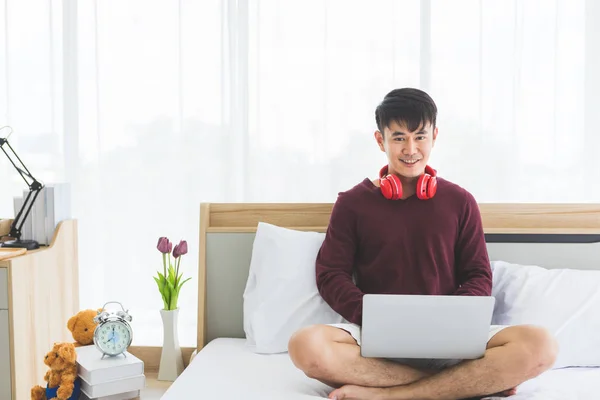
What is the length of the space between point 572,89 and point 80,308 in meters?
2.44

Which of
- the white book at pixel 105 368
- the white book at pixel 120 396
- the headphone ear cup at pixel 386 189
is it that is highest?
the headphone ear cup at pixel 386 189

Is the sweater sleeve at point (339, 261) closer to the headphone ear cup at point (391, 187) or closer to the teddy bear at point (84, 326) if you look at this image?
the headphone ear cup at point (391, 187)

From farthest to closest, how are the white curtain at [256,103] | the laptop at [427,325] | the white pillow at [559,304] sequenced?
1. the white curtain at [256,103]
2. the white pillow at [559,304]
3. the laptop at [427,325]

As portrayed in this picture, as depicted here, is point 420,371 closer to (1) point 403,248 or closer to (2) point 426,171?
(1) point 403,248

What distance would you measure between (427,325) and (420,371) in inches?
8.1

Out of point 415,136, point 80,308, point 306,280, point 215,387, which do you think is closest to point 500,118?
point 415,136

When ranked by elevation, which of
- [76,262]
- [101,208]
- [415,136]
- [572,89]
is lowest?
[76,262]

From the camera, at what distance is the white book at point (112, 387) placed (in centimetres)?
200

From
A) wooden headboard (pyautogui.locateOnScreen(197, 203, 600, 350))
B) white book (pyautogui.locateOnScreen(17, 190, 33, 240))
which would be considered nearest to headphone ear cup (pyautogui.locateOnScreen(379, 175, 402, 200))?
wooden headboard (pyautogui.locateOnScreen(197, 203, 600, 350))

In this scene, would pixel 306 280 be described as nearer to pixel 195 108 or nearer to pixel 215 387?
pixel 215 387

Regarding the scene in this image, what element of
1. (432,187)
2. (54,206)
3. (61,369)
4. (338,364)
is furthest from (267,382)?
(54,206)

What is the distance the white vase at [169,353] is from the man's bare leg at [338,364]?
845 millimetres

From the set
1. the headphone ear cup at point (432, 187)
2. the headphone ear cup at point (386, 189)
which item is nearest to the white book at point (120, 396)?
the headphone ear cup at point (386, 189)

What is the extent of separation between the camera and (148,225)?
2.97 meters
